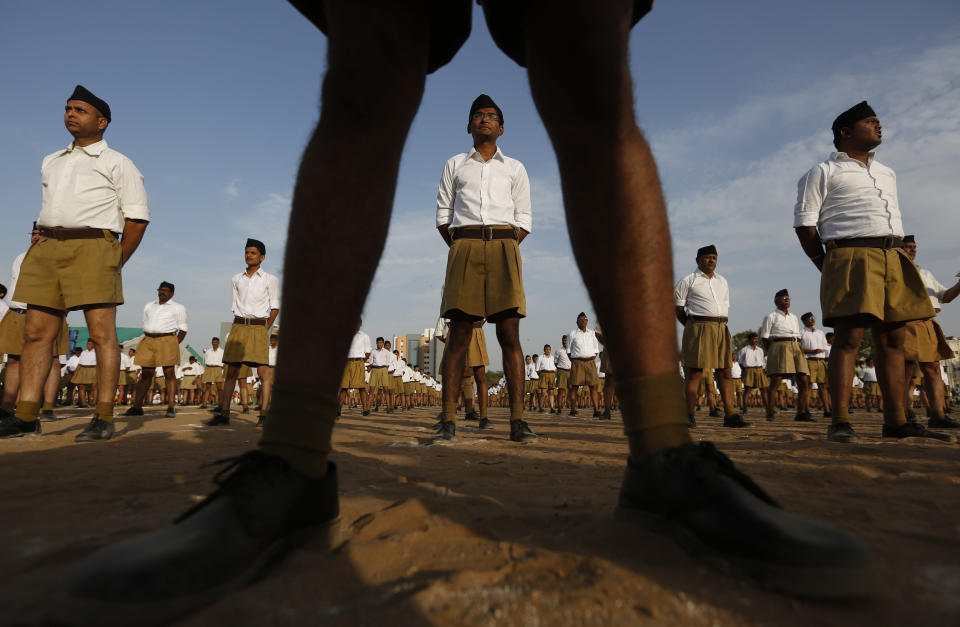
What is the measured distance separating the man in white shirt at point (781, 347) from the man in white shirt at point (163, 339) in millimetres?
9839

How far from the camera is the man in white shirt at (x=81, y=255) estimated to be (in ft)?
11.5

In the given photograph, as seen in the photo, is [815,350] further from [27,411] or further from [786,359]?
[27,411]

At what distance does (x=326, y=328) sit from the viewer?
1014 millimetres

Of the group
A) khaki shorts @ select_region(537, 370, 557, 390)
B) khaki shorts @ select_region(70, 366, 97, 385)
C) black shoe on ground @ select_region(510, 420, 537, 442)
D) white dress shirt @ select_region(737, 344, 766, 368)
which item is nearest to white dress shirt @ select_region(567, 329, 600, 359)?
white dress shirt @ select_region(737, 344, 766, 368)

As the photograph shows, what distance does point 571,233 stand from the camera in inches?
47.4

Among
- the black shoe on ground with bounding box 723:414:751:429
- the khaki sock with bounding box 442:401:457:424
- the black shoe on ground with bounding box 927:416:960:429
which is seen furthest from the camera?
the black shoe on ground with bounding box 723:414:751:429

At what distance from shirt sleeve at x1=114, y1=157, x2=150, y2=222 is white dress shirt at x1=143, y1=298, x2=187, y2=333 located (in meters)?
5.04

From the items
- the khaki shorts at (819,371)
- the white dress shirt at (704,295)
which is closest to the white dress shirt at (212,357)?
the white dress shirt at (704,295)

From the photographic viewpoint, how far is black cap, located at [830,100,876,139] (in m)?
3.94

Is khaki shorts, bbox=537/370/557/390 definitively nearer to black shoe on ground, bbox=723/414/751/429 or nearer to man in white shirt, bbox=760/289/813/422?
man in white shirt, bbox=760/289/813/422

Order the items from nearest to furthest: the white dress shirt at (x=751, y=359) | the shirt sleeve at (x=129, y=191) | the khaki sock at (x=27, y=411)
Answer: the khaki sock at (x=27, y=411)
the shirt sleeve at (x=129, y=191)
the white dress shirt at (x=751, y=359)

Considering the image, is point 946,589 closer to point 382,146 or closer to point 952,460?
point 382,146

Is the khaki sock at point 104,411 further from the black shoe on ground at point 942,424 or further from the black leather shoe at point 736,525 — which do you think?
the black shoe on ground at point 942,424

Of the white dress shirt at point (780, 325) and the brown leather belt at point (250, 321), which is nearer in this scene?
the brown leather belt at point (250, 321)
